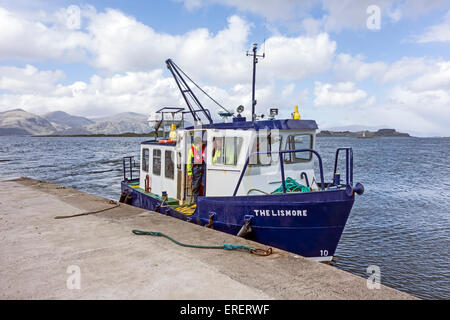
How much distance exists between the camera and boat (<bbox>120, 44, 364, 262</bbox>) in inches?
274

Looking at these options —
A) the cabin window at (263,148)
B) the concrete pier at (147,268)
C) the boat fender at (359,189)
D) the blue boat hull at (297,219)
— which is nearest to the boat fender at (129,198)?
the concrete pier at (147,268)

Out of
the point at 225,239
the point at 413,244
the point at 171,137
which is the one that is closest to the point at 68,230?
the point at 225,239

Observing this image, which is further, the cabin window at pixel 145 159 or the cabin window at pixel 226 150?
the cabin window at pixel 145 159

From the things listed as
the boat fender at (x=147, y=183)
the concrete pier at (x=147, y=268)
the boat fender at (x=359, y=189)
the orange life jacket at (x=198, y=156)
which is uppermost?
the orange life jacket at (x=198, y=156)

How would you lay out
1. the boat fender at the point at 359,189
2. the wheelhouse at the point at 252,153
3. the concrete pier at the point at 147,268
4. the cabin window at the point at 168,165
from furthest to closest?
the cabin window at the point at 168,165 < the wheelhouse at the point at 252,153 < the boat fender at the point at 359,189 < the concrete pier at the point at 147,268

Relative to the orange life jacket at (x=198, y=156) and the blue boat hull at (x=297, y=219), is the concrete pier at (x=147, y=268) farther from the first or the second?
the orange life jacket at (x=198, y=156)

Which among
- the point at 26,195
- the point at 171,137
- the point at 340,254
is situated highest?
the point at 171,137

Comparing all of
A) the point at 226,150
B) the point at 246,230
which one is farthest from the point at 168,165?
the point at 246,230

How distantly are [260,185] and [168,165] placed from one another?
12.6 feet

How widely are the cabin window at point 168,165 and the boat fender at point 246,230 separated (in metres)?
4.06

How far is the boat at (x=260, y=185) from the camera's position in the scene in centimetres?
696
